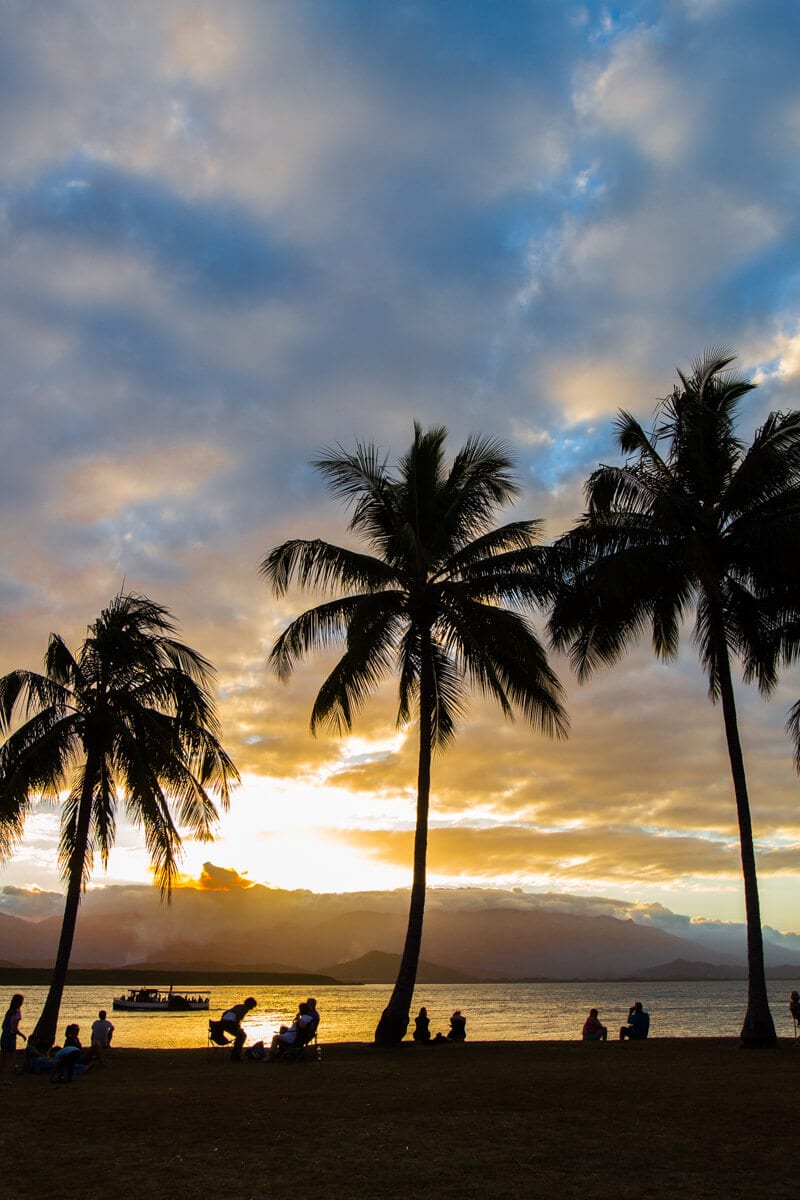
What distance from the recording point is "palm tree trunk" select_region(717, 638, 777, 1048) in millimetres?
19422

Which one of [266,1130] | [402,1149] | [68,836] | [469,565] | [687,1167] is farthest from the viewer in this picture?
[469,565]

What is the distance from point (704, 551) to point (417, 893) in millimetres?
10117

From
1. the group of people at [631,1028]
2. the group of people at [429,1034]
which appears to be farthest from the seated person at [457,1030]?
the group of people at [631,1028]

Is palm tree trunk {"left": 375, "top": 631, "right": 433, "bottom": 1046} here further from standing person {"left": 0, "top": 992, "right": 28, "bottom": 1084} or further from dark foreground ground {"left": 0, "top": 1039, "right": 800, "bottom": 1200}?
standing person {"left": 0, "top": 992, "right": 28, "bottom": 1084}

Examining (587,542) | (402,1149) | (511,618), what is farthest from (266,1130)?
(587,542)

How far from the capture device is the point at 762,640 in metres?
22.5

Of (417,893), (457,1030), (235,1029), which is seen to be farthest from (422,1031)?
(235,1029)

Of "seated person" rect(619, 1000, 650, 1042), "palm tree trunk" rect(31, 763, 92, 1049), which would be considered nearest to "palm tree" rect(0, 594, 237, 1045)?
"palm tree trunk" rect(31, 763, 92, 1049)

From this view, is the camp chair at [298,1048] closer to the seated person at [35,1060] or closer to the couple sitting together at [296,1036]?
the couple sitting together at [296,1036]

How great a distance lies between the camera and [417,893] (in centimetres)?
2189

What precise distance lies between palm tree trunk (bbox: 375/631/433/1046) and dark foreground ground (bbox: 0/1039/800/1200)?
319 cm

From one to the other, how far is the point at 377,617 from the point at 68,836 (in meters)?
8.95

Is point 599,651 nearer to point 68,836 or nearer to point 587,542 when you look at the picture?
point 587,542

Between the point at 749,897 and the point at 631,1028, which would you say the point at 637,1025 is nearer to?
the point at 631,1028
